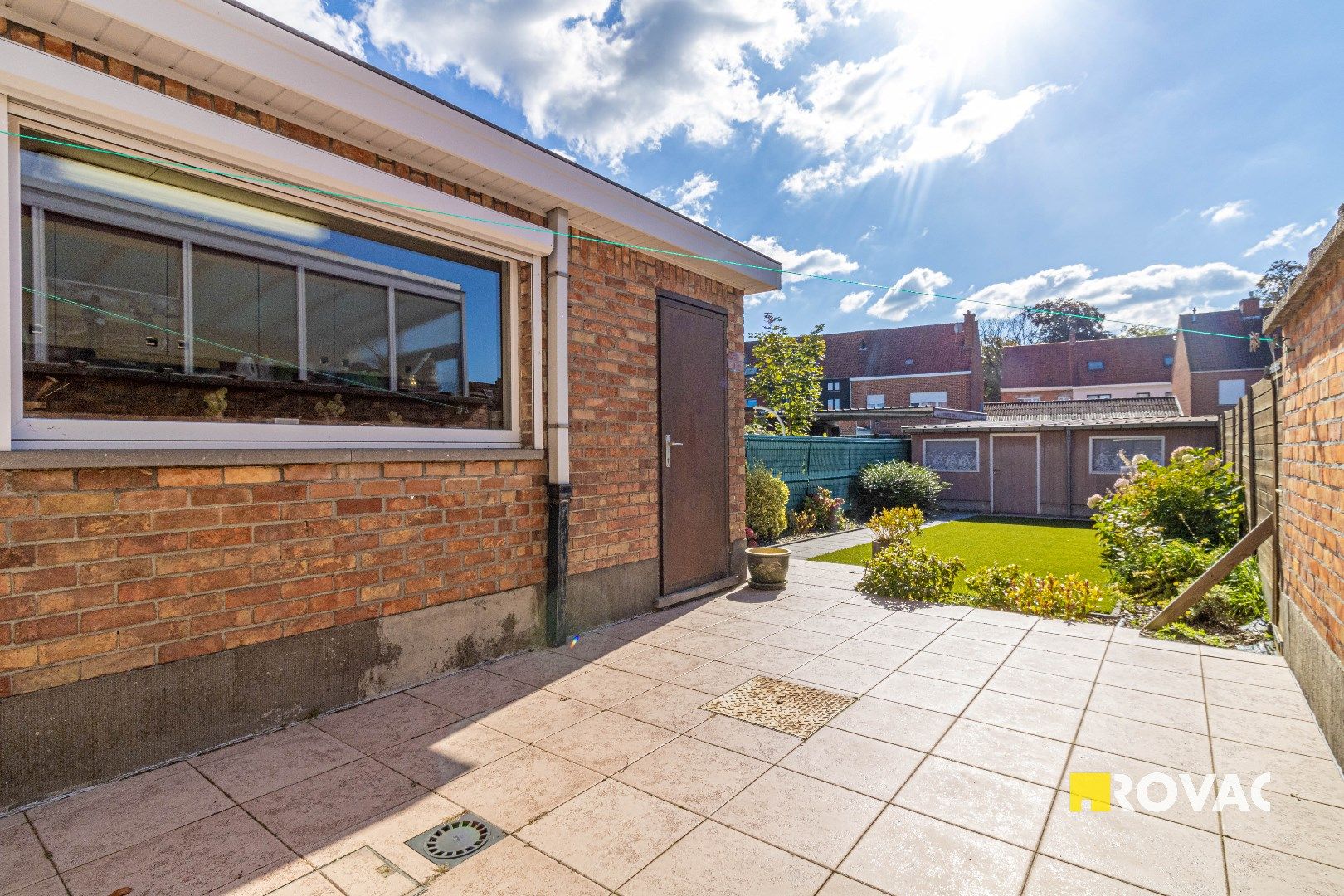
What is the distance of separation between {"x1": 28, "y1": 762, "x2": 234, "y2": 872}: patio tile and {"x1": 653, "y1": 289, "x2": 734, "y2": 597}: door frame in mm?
3241

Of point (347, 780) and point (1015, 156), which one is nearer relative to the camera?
point (347, 780)

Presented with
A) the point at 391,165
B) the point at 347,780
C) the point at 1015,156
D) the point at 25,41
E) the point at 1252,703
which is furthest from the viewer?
the point at 1015,156

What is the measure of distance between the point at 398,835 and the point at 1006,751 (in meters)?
2.40

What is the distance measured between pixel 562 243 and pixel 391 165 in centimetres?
112

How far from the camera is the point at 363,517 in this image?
10.4 ft

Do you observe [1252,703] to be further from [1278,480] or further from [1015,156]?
[1015,156]

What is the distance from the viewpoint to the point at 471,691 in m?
3.32

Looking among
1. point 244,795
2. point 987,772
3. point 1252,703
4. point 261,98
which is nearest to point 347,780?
point 244,795

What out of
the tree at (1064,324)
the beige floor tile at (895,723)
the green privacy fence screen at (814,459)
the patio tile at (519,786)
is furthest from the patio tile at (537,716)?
the tree at (1064,324)

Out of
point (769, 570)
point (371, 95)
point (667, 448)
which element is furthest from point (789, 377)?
point (371, 95)

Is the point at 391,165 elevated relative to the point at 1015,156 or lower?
lower

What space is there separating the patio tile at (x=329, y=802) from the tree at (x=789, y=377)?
468 inches

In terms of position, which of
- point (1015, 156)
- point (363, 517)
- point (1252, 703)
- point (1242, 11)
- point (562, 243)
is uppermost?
point (1015, 156)

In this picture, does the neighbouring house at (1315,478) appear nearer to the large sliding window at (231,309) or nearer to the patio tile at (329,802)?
the patio tile at (329,802)
